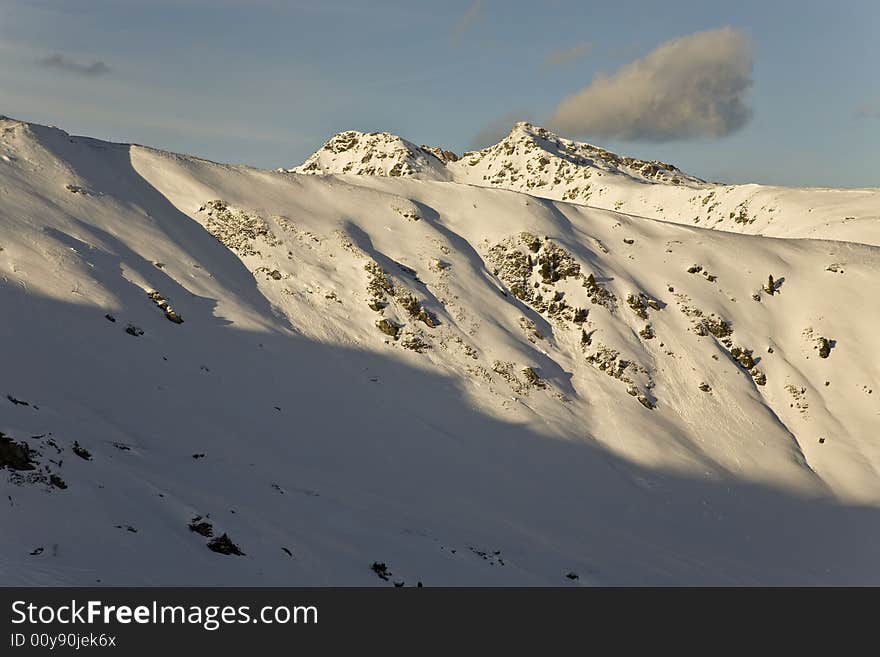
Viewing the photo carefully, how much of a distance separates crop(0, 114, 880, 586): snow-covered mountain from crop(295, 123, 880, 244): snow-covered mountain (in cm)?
3276

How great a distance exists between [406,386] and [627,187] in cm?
9923

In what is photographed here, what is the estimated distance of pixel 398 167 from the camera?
14250cm

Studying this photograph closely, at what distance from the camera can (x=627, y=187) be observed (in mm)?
131250

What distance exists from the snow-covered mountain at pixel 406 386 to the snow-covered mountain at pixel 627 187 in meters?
32.8

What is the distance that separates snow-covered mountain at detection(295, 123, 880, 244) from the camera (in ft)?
321
